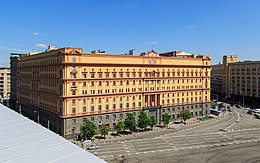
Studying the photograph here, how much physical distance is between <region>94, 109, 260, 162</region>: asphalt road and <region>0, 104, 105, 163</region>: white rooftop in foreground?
36.4 metres

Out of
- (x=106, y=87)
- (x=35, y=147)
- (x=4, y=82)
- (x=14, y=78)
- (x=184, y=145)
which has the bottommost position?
(x=184, y=145)

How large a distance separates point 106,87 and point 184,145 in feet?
100

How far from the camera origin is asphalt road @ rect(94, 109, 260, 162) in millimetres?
57562

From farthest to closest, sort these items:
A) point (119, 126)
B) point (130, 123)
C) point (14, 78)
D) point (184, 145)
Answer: point (14, 78), point (130, 123), point (119, 126), point (184, 145)

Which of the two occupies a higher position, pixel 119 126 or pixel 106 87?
pixel 106 87

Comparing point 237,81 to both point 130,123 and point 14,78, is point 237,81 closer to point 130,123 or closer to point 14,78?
point 130,123

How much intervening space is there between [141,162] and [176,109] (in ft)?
162

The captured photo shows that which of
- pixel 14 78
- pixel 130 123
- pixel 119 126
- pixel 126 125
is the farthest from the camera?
pixel 14 78

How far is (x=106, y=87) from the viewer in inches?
3236

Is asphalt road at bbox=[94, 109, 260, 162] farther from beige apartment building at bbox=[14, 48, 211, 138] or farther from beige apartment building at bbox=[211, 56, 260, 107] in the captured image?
beige apartment building at bbox=[211, 56, 260, 107]

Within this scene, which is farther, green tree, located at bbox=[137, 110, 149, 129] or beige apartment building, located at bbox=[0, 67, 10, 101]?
beige apartment building, located at bbox=[0, 67, 10, 101]

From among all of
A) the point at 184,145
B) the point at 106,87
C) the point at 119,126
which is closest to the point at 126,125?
the point at 119,126

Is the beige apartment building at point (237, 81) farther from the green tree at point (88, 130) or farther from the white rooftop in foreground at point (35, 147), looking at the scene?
the white rooftop in foreground at point (35, 147)

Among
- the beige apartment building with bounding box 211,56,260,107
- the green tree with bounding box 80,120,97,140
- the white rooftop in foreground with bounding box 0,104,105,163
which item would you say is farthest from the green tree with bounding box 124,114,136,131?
the beige apartment building with bounding box 211,56,260,107
